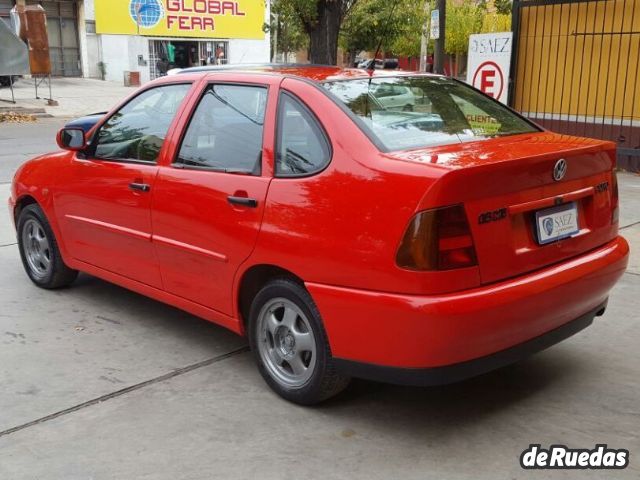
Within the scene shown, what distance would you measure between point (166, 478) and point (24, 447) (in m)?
0.74

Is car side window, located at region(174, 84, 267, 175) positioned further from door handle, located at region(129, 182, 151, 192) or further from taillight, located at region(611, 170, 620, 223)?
taillight, located at region(611, 170, 620, 223)

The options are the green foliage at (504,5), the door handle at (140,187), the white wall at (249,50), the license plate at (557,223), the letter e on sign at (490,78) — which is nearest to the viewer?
the license plate at (557,223)

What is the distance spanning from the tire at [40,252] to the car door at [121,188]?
1.02 feet

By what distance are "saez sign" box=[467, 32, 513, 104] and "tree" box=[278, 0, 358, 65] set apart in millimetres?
2264

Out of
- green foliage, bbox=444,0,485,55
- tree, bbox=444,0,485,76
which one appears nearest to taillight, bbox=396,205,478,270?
tree, bbox=444,0,485,76

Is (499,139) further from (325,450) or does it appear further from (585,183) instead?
(325,450)

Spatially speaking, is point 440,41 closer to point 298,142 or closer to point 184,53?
point 298,142

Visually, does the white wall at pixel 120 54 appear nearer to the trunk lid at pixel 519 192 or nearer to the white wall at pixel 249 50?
the white wall at pixel 249 50

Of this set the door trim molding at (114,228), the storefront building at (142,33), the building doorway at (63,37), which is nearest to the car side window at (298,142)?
the door trim molding at (114,228)

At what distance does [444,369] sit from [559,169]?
1105 millimetres

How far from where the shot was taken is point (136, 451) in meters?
3.20

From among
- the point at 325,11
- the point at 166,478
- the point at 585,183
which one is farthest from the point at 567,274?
the point at 325,11

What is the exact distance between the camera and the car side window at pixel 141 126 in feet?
14.3

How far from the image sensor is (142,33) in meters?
37.1
